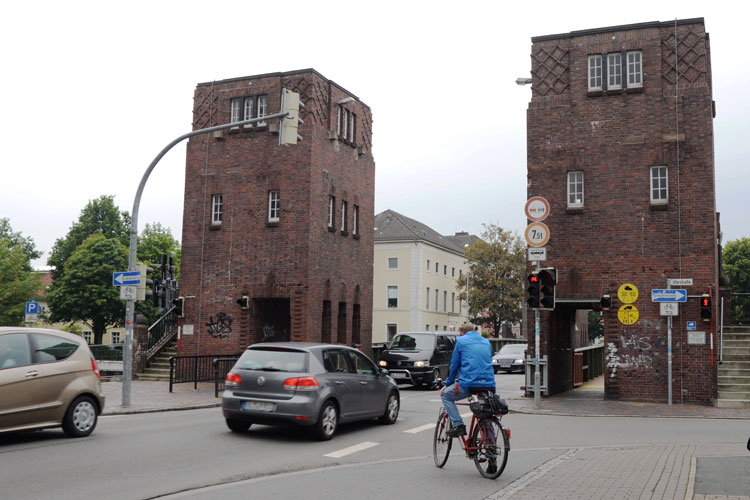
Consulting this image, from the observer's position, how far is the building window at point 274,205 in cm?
2769

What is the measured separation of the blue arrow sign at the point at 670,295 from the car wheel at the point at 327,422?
1100cm

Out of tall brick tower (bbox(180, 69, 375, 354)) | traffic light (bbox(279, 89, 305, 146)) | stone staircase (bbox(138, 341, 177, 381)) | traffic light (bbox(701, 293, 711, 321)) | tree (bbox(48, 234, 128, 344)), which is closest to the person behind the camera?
traffic light (bbox(279, 89, 305, 146))

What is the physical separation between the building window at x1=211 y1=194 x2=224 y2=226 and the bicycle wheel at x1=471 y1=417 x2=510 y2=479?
21485 millimetres

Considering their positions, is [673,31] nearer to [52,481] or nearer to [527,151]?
[527,151]

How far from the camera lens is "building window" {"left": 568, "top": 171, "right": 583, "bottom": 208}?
21516mm

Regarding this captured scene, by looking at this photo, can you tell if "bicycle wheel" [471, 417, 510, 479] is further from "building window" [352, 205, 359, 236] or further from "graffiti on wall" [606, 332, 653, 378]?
"building window" [352, 205, 359, 236]

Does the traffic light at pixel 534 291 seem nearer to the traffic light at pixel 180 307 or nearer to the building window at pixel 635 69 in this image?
the building window at pixel 635 69

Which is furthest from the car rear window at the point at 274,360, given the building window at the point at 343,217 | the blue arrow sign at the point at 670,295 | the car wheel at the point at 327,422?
the building window at the point at 343,217

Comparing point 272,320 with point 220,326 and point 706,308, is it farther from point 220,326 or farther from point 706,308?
point 706,308

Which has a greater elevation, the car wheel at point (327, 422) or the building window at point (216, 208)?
the building window at point (216, 208)

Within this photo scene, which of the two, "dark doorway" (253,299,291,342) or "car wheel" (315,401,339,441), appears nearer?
"car wheel" (315,401,339,441)

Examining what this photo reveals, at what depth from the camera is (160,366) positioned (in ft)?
92.3

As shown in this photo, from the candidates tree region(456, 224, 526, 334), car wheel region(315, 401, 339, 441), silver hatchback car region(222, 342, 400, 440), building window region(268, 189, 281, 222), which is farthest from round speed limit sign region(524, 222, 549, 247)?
tree region(456, 224, 526, 334)

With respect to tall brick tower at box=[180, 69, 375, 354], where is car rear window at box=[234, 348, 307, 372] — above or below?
below
